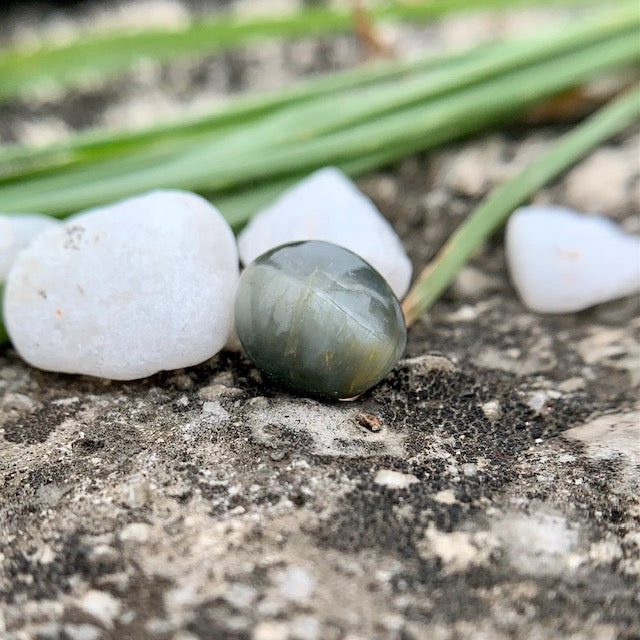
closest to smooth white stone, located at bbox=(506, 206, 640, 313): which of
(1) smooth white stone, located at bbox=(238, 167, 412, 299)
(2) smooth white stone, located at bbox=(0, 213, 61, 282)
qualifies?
(1) smooth white stone, located at bbox=(238, 167, 412, 299)

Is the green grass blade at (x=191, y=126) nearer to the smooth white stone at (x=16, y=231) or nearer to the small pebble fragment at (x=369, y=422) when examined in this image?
the smooth white stone at (x=16, y=231)

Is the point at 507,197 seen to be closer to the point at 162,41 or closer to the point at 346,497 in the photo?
the point at 346,497

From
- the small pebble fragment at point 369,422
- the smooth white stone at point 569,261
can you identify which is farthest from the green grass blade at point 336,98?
the small pebble fragment at point 369,422

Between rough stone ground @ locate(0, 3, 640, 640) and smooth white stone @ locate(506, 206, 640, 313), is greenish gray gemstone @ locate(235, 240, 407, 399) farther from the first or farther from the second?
smooth white stone @ locate(506, 206, 640, 313)

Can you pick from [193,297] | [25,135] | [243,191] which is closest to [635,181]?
[243,191]

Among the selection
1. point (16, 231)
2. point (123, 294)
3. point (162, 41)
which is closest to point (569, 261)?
point (123, 294)

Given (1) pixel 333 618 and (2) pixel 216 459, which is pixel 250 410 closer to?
(2) pixel 216 459
